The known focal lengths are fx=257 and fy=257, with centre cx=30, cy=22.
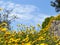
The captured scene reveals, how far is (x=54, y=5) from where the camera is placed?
3653 centimetres

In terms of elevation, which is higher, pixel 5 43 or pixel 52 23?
pixel 52 23

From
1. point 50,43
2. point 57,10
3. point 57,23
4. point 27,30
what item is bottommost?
point 50,43

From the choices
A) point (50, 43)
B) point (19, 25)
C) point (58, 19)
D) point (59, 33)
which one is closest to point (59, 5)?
point (58, 19)

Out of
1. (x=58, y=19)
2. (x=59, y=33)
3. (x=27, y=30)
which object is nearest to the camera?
(x=27, y=30)

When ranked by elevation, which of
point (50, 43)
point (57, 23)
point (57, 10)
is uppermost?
point (57, 10)

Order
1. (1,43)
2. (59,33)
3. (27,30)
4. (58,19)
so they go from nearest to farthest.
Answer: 1. (1,43)
2. (27,30)
3. (59,33)
4. (58,19)

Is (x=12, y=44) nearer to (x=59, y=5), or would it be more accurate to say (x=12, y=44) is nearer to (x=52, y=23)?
(x=52, y=23)

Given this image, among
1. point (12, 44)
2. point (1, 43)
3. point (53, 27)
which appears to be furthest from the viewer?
point (53, 27)

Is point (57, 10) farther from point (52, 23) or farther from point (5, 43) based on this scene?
point (5, 43)

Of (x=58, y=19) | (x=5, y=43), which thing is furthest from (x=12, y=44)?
(x=58, y=19)

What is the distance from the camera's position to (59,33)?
727 inches

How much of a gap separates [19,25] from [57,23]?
403 inches

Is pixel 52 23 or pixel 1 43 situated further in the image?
pixel 52 23

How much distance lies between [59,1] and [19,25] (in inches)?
1040
